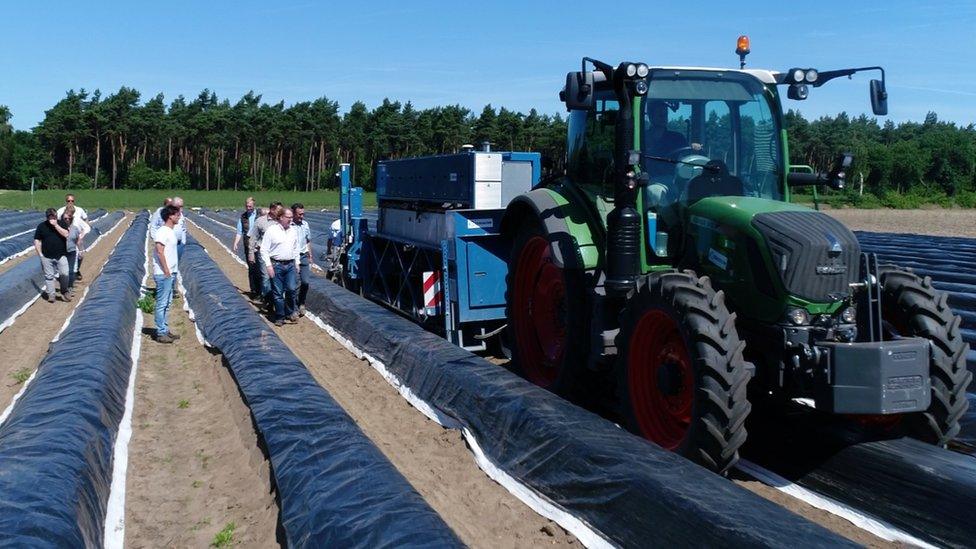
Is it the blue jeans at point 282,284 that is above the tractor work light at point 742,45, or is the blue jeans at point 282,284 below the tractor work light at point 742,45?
below

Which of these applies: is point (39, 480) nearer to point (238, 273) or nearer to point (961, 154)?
point (238, 273)

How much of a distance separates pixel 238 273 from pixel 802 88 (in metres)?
14.8

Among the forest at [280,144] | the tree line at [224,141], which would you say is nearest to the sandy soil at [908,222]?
the forest at [280,144]

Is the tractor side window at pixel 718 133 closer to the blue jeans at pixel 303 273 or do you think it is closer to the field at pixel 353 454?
the field at pixel 353 454

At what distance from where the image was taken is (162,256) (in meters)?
10.3

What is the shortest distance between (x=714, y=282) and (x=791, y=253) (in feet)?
2.45

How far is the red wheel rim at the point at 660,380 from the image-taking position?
17.1ft

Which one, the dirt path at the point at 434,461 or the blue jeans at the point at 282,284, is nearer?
the dirt path at the point at 434,461

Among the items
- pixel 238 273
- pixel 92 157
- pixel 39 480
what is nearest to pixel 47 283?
pixel 238 273

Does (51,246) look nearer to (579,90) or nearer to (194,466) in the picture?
(194,466)

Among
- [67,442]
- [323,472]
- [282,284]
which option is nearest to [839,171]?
[323,472]

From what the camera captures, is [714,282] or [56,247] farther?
[56,247]

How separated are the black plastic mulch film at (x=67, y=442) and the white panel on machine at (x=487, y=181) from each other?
4061mm

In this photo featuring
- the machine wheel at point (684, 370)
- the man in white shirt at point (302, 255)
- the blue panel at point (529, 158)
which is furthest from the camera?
the man in white shirt at point (302, 255)
